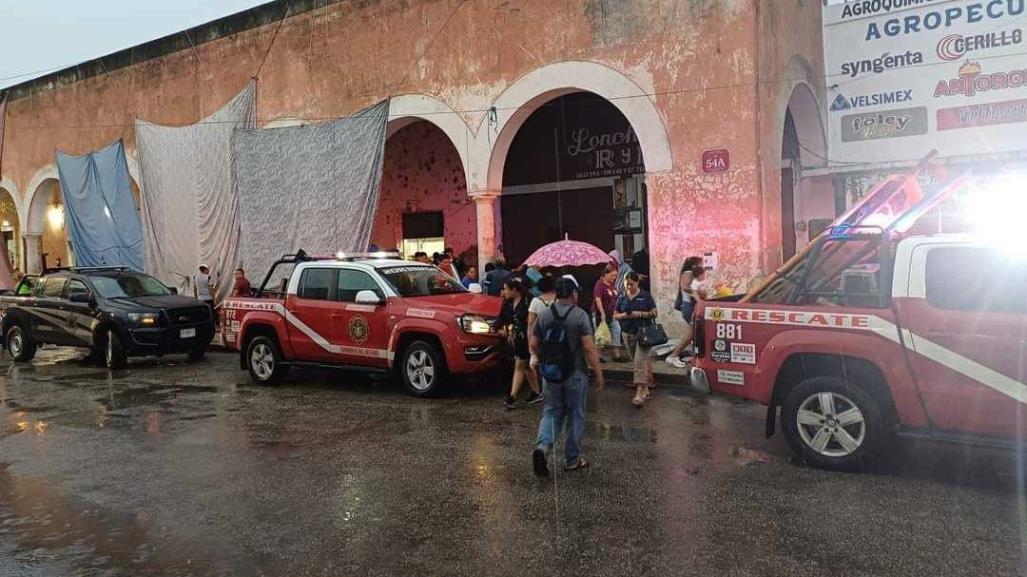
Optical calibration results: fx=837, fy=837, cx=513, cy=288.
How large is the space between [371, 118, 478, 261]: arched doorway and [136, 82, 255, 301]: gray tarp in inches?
142

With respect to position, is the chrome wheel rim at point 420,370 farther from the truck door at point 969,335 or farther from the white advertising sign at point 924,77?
the white advertising sign at point 924,77

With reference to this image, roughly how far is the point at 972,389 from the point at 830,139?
10.7 m

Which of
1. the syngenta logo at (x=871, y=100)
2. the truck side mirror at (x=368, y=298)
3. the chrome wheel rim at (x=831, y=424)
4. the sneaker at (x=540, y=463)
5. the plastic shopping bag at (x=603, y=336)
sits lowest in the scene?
the sneaker at (x=540, y=463)

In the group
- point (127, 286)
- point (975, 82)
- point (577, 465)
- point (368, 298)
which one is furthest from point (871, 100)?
point (127, 286)

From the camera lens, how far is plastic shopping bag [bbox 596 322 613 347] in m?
12.8

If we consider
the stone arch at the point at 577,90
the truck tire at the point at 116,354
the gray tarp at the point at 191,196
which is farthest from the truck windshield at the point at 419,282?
the gray tarp at the point at 191,196

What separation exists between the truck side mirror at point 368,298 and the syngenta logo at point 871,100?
1000 cm

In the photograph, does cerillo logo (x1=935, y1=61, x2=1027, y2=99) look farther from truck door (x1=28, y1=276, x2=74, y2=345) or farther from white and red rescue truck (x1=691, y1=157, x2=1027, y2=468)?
truck door (x1=28, y1=276, x2=74, y2=345)

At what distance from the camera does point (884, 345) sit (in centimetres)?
644

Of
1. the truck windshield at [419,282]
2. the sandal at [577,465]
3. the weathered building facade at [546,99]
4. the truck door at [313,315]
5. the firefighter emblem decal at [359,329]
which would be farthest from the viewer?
the weathered building facade at [546,99]

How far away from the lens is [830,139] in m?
15.8

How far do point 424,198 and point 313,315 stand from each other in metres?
10.6

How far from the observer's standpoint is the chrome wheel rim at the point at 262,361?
1209 centimetres

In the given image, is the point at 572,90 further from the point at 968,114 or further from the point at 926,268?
the point at 926,268
